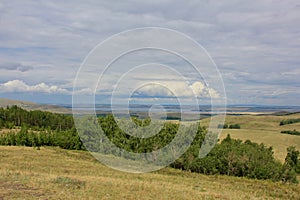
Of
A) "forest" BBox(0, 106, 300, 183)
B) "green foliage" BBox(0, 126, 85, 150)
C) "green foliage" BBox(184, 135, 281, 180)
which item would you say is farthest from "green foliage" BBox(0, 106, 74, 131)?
"green foliage" BBox(184, 135, 281, 180)

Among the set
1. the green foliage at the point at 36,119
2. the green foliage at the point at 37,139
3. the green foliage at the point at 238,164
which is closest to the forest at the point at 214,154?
the green foliage at the point at 238,164

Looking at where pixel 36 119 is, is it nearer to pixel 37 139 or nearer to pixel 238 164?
pixel 37 139

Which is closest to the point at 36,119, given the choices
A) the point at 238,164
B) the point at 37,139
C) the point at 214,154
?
the point at 37,139

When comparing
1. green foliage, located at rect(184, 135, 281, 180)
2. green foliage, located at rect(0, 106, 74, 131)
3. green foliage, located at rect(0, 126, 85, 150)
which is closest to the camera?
green foliage, located at rect(184, 135, 281, 180)

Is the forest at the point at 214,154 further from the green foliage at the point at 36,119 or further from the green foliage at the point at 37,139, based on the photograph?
the green foliage at the point at 36,119

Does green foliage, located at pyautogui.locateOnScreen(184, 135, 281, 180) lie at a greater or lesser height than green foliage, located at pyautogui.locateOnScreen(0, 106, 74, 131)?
lesser

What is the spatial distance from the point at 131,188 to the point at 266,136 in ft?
486

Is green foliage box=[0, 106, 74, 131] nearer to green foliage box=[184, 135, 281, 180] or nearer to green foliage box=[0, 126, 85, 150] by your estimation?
green foliage box=[0, 126, 85, 150]

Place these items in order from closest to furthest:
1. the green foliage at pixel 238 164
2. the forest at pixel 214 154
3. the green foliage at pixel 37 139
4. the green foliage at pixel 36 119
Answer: the forest at pixel 214 154 < the green foliage at pixel 238 164 < the green foliage at pixel 37 139 < the green foliage at pixel 36 119

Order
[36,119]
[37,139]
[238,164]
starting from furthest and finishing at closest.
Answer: [36,119] < [37,139] < [238,164]

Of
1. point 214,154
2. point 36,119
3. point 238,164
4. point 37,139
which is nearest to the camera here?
point 238,164

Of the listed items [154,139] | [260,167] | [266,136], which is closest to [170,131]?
[154,139]

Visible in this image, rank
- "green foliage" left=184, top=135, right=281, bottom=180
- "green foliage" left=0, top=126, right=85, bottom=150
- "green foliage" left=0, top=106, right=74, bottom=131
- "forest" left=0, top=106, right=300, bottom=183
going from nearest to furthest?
"forest" left=0, top=106, right=300, bottom=183, "green foliage" left=184, top=135, right=281, bottom=180, "green foliage" left=0, top=126, right=85, bottom=150, "green foliage" left=0, top=106, right=74, bottom=131

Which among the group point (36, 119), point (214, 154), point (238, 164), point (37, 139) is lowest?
point (37, 139)
